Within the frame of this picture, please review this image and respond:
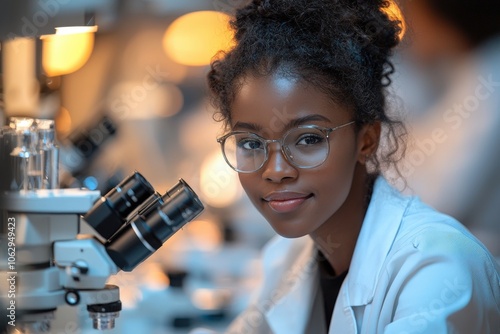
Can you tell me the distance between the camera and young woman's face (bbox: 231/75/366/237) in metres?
1.21

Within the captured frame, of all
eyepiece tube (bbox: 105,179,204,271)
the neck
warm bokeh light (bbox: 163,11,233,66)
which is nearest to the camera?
eyepiece tube (bbox: 105,179,204,271)

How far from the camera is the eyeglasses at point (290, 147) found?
120 centimetres

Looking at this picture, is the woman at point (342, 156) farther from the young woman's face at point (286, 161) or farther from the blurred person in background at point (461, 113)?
the blurred person in background at point (461, 113)

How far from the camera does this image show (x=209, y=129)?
9.27 ft

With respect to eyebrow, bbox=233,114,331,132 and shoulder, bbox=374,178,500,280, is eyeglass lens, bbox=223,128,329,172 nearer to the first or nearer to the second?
eyebrow, bbox=233,114,331,132

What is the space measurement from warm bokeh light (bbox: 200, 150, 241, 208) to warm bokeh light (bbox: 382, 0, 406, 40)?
124 centimetres

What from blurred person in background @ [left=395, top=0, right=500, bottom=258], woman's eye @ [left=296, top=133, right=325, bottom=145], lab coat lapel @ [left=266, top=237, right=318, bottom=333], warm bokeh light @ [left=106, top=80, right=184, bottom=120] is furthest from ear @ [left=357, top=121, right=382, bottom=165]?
warm bokeh light @ [left=106, top=80, right=184, bottom=120]

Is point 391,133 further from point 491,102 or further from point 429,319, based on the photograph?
point 491,102

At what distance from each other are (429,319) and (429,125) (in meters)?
1.64

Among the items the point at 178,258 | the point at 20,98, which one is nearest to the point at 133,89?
the point at 178,258

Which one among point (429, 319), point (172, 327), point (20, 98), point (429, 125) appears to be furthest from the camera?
point (429, 125)

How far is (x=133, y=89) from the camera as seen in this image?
258 cm

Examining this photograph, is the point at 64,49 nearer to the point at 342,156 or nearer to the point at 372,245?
the point at 342,156

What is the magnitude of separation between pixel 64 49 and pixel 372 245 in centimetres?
84
